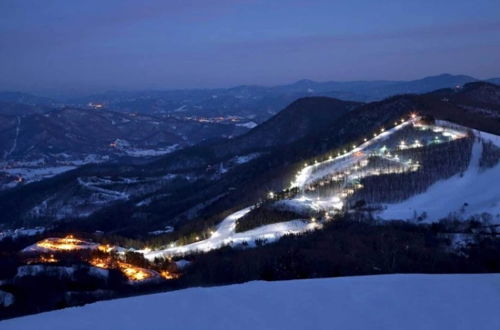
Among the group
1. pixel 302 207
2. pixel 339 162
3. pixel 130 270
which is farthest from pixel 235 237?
pixel 339 162

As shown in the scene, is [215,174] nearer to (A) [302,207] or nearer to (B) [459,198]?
(A) [302,207]

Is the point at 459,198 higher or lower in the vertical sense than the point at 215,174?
higher

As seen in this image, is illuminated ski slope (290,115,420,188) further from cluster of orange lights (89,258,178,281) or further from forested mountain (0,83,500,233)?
cluster of orange lights (89,258,178,281)

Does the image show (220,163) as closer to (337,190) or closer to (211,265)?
(337,190)

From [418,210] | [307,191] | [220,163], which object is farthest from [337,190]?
[220,163]

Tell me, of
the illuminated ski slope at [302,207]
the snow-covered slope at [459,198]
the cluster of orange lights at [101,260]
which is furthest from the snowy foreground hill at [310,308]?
the snow-covered slope at [459,198]

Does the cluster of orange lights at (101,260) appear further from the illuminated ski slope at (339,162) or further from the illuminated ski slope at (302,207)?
the illuminated ski slope at (339,162)

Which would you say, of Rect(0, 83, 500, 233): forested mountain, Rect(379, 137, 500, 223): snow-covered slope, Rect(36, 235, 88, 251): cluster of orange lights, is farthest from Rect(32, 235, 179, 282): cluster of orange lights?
Rect(379, 137, 500, 223): snow-covered slope

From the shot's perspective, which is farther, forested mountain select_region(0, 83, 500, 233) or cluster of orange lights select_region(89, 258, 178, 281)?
forested mountain select_region(0, 83, 500, 233)

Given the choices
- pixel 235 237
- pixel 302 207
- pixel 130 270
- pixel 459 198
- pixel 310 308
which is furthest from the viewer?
pixel 302 207
